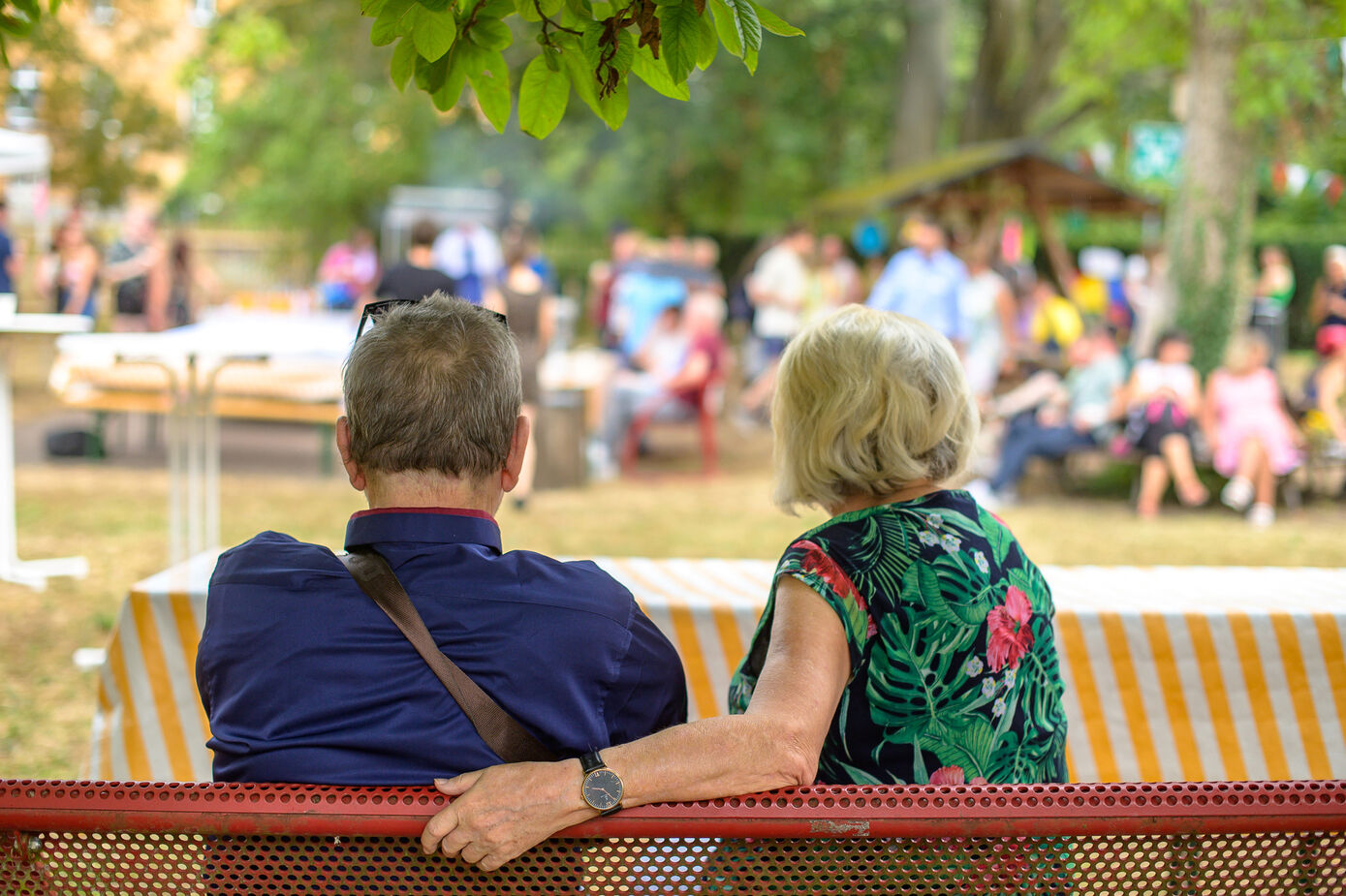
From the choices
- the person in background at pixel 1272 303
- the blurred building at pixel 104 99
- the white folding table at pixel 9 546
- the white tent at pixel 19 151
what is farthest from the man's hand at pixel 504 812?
the blurred building at pixel 104 99

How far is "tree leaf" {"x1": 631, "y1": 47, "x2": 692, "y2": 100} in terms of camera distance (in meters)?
1.95

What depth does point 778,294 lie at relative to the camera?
14039mm

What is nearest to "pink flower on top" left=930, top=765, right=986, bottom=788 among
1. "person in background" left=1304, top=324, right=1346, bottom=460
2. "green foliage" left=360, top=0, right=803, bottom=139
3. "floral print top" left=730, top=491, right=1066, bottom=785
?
"floral print top" left=730, top=491, right=1066, bottom=785

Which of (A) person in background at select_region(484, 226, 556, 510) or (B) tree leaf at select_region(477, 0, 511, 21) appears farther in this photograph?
(A) person in background at select_region(484, 226, 556, 510)

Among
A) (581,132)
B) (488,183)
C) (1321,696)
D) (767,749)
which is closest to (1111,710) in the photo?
(1321,696)

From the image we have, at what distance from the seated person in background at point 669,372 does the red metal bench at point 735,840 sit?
9.05m

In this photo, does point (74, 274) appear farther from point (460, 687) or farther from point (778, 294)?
point (460, 687)

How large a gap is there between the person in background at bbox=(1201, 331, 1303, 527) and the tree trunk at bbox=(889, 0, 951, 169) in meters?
13.2

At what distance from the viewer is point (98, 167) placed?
24.0m

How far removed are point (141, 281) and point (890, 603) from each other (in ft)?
42.8

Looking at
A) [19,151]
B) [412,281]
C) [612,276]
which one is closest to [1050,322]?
[612,276]

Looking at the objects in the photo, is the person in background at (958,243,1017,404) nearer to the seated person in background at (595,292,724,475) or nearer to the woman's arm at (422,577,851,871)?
the seated person in background at (595,292,724,475)

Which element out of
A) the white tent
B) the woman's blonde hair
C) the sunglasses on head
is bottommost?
the woman's blonde hair

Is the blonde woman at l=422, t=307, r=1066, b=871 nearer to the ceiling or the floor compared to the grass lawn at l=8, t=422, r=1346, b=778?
nearer to the ceiling
